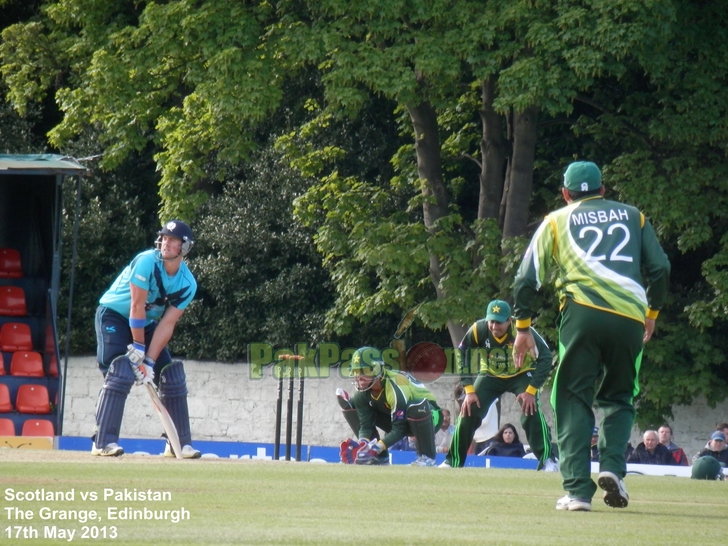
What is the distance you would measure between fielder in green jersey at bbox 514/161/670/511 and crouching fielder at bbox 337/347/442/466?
593 cm

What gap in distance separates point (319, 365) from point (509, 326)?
501 inches

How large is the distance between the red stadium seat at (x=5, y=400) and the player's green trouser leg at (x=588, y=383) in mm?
11710

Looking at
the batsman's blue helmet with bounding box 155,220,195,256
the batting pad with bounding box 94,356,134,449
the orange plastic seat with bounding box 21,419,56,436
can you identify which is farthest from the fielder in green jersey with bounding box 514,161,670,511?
the orange plastic seat with bounding box 21,419,56,436

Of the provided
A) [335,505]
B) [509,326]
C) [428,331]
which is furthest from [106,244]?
[335,505]

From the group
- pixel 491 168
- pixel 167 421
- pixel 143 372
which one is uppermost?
pixel 491 168

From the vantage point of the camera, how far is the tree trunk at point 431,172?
21062mm

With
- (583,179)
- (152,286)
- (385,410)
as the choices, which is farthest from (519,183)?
(583,179)

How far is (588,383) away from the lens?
23.2 feet

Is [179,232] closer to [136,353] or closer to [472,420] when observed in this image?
[136,353]

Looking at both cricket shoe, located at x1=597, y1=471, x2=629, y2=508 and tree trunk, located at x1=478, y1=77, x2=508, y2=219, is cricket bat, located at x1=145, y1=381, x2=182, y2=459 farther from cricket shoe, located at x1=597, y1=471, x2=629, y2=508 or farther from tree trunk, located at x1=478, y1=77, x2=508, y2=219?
tree trunk, located at x1=478, y1=77, x2=508, y2=219

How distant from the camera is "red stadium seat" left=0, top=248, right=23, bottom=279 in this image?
20172 mm

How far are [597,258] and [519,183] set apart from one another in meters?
13.9

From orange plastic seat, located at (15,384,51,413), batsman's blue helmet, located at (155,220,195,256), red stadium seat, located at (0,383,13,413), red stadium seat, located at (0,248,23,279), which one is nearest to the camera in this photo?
batsman's blue helmet, located at (155,220,195,256)

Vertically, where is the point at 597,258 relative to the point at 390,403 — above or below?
above
